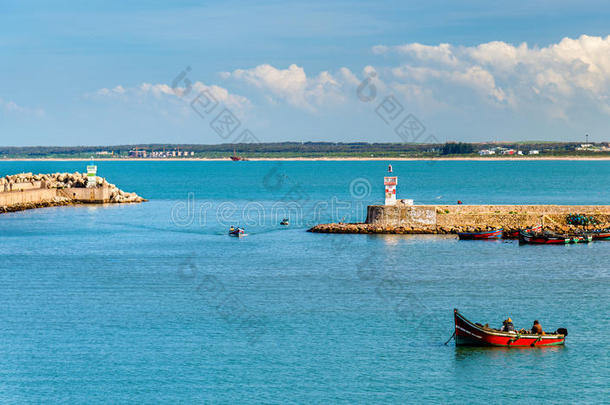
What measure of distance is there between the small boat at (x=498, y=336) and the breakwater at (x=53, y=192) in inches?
3118

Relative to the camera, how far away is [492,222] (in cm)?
7212

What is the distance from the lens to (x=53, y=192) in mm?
118000

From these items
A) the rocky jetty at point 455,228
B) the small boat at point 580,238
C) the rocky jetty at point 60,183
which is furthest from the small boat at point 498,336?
the rocky jetty at point 60,183

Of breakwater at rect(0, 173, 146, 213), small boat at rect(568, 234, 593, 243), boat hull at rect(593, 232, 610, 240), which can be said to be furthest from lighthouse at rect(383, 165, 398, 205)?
breakwater at rect(0, 173, 146, 213)

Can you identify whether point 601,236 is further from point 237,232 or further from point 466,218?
point 237,232

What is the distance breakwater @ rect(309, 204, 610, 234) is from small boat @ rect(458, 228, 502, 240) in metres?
1.73

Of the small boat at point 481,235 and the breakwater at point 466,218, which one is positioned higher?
the breakwater at point 466,218

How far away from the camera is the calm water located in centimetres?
3162

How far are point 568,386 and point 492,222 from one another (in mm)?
41184

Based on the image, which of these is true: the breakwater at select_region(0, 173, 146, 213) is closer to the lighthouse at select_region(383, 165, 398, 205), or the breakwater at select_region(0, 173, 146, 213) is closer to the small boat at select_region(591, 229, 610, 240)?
the lighthouse at select_region(383, 165, 398, 205)

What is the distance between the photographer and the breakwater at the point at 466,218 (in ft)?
234

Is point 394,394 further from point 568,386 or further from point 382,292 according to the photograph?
point 382,292

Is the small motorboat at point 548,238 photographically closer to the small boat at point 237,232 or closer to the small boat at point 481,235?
the small boat at point 481,235

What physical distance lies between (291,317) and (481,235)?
3091 centimetres
